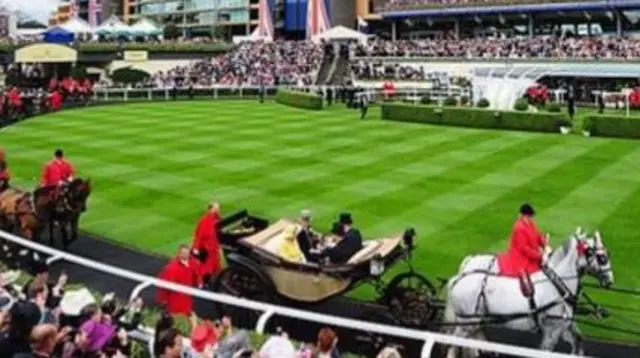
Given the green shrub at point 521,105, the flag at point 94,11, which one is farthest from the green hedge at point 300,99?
the flag at point 94,11

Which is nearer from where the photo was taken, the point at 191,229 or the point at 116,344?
the point at 116,344

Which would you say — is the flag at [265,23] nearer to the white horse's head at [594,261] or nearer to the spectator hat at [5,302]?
the white horse's head at [594,261]

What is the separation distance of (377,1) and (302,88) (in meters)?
45.6

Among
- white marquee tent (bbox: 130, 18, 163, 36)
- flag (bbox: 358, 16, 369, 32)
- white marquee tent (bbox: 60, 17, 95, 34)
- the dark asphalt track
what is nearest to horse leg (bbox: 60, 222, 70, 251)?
the dark asphalt track

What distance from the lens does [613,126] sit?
3319 centimetres

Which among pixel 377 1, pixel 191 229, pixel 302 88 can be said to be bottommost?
pixel 191 229

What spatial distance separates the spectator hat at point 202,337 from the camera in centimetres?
895

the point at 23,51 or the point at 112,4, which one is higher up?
the point at 112,4

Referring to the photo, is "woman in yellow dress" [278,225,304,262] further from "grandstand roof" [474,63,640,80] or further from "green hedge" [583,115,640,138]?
"grandstand roof" [474,63,640,80]

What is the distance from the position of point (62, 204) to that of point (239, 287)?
19.7 feet

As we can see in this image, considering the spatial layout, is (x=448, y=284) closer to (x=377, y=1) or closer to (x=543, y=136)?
(x=543, y=136)

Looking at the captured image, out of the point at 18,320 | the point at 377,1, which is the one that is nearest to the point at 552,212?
the point at 18,320

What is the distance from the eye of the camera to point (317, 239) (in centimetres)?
1380

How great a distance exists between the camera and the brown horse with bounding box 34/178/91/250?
55.5ft
